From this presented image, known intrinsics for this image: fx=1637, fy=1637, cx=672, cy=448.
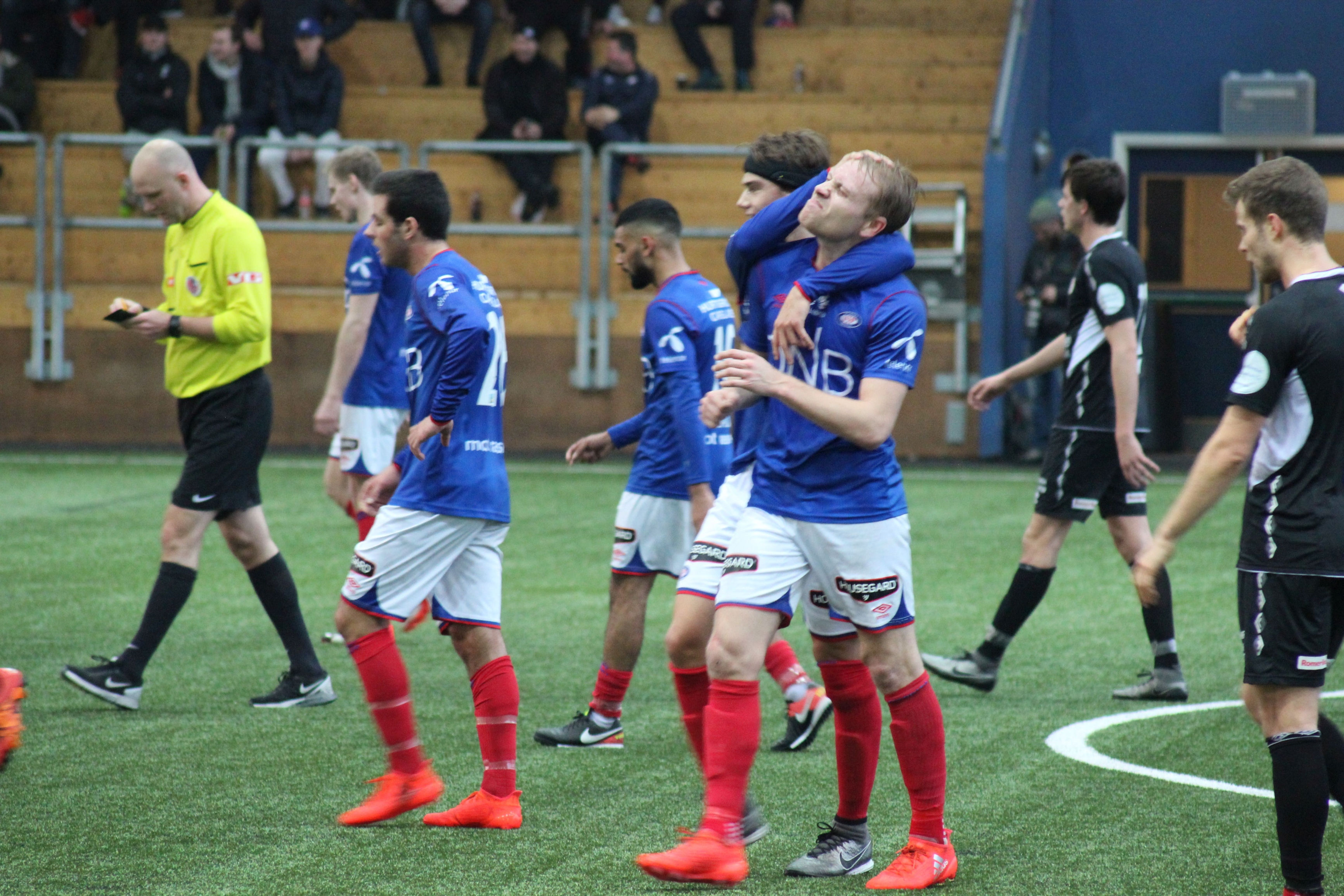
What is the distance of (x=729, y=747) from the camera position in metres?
4.08

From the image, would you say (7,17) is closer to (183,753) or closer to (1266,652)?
(183,753)

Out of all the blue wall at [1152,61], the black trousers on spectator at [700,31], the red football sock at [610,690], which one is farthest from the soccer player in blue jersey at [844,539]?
the black trousers on spectator at [700,31]

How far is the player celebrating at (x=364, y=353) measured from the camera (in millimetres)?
7203

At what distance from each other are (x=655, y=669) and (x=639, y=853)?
A: 271 centimetres

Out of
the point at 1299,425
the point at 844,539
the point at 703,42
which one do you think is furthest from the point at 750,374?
the point at 703,42

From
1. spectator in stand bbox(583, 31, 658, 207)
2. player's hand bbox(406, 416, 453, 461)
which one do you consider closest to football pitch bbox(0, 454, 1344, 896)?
player's hand bbox(406, 416, 453, 461)

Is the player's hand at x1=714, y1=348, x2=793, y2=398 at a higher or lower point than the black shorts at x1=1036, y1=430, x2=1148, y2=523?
higher

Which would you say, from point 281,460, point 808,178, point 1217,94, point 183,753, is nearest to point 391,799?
point 183,753

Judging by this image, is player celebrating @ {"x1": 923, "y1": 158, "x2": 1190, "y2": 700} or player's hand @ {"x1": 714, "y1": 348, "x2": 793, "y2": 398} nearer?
player's hand @ {"x1": 714, "y1": 348, "x2": 793, "y2": 398}

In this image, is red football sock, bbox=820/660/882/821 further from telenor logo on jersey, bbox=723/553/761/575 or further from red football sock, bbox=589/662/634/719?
red football sock, bbox=589/662/634/719

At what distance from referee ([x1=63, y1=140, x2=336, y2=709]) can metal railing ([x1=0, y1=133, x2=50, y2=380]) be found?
1098 cm

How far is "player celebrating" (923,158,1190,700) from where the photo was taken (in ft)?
20.9

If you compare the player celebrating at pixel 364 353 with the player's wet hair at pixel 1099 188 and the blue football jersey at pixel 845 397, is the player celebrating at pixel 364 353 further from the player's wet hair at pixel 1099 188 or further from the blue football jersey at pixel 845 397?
the blue football jersey at pixel 845 397

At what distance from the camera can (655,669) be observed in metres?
7.11
